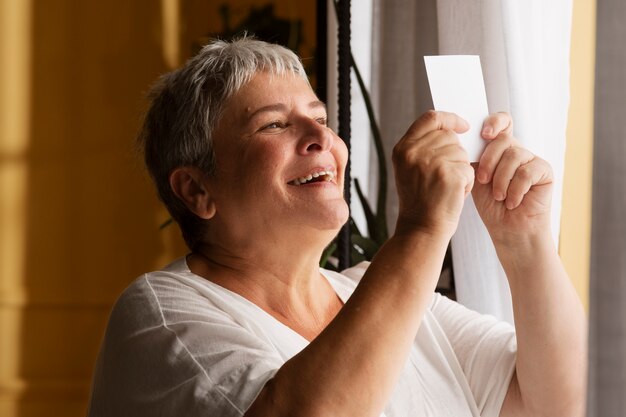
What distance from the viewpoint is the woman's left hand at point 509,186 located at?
132 centimetres

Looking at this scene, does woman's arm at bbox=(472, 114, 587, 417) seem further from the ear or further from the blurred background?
the blurred background

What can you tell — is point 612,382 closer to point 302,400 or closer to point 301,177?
point 302,400

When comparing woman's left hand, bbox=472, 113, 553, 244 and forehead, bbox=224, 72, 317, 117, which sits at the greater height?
forehead, bbox=224, 72, 317, 117

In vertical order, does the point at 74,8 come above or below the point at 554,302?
above

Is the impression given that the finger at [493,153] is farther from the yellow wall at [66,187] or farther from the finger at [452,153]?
the yellow wall at [66,187]

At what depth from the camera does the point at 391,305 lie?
1162 mm

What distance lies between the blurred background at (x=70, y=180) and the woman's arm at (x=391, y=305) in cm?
228

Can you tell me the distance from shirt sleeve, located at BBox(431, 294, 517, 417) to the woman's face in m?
0.33

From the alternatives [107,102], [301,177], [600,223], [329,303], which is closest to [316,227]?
[301,177]

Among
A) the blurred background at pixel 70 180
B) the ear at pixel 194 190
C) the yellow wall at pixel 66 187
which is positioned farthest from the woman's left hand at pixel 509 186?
the yellow wall at pixel 66 187

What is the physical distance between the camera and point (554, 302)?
145 centimetres

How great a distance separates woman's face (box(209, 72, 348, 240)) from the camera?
147 centimetres

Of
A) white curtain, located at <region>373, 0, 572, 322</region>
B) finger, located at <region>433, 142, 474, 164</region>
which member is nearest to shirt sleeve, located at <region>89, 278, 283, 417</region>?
finger, located at <region>433, 142, 474, 164</region>

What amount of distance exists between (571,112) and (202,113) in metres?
0.76
